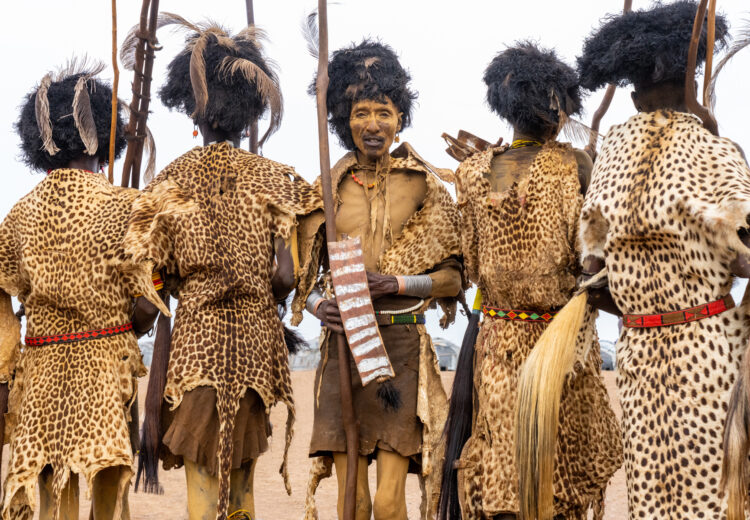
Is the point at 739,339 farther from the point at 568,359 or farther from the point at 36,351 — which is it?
the point at 36,351

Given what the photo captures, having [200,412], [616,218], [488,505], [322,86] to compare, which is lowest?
[488,505]

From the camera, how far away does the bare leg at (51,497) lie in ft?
16.1

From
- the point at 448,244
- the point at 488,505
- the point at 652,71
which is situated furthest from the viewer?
the point at 448,244

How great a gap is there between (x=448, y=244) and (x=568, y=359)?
1072mm

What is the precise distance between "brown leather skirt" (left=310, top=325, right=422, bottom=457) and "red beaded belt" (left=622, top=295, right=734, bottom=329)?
4.15 ft

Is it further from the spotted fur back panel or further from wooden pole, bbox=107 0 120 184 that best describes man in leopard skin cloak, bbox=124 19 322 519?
the spotted fur back panel

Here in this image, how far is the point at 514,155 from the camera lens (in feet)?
15.7

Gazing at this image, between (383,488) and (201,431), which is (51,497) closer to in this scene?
(201,431)

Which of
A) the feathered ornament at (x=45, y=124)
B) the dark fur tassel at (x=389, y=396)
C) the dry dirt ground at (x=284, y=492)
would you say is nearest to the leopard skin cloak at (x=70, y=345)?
the feathered ornament at (x=45, y=124)

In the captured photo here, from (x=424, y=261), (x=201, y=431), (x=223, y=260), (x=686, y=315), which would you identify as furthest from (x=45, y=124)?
(x=686, y=315)

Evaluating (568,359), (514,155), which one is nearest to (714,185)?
(568,359)

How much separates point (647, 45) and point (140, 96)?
3123 millimetres

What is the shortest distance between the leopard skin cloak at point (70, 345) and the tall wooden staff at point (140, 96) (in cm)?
74

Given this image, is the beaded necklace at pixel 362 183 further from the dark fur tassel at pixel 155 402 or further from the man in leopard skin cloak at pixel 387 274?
the dark fur tassel at pixel 155 402
